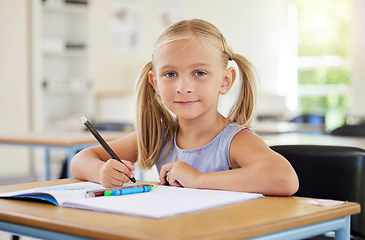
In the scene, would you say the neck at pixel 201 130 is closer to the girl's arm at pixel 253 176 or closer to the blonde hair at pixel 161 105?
the blonde hair at pixel 161 105

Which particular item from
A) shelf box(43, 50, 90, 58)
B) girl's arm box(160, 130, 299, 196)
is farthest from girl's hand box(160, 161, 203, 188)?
shelf box(43, 50, 90, 58)

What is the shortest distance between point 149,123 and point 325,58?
283 inches

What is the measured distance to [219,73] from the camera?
154 cm

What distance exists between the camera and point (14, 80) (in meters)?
6.18

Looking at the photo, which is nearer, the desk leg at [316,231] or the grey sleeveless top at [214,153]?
the desk leg at [316,231]

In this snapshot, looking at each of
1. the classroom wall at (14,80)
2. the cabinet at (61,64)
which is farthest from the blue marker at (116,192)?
the cabinet at (61,64)

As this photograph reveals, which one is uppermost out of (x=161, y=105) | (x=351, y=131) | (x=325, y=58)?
(x=325, y=58)

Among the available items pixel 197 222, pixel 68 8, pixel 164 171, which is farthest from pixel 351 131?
pixel 68 8

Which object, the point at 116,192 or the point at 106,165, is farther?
the point at 106,165

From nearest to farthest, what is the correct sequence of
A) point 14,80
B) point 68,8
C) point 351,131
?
point 351,131 → point 14,80 → point 68,8

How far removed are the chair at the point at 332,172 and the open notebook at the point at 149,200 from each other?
494 mm

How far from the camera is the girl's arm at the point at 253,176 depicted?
→ 1.23m

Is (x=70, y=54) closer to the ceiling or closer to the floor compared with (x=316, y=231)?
closer to the ceiling

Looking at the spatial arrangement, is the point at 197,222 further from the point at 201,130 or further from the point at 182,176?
the point at 201,130
